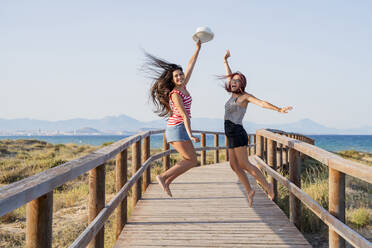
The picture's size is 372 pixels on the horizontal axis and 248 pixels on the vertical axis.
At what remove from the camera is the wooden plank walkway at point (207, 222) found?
12.9 feet

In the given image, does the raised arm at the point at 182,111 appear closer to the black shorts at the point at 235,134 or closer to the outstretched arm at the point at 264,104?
the black shorts at the point at 235,134

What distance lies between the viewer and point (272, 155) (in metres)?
6.18

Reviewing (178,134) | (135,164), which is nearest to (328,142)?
(135,164)

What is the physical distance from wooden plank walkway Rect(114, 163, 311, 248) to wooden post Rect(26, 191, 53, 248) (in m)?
1.93

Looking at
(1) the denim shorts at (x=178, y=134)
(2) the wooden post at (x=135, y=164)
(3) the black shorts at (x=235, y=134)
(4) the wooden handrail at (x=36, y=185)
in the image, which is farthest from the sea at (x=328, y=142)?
(4) the wooden handrail at (x=36, y=185)

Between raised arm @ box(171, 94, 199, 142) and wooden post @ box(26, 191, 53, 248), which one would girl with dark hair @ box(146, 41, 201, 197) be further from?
wooden post @ box(26, 191, 53, 248)

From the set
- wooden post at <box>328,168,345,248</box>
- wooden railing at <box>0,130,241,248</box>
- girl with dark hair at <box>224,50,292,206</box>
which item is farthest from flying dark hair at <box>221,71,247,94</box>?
wooden post at <box>328,168,345,248</box>

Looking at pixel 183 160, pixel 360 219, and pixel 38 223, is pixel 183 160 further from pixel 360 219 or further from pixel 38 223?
pixel 360 219

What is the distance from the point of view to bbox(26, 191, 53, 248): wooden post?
6.47ft

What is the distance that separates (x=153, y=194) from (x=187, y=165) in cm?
164

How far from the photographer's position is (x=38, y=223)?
6.49ft

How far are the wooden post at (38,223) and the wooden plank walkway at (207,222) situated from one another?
1.93 meters

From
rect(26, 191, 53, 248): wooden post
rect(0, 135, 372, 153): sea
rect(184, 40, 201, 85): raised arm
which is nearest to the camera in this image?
rect(26, 191, 53, 248): wooden post

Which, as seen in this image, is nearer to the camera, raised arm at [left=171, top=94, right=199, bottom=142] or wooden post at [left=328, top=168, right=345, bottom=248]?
wooden post at [left=328, top=168, right=345, bottom=248]
